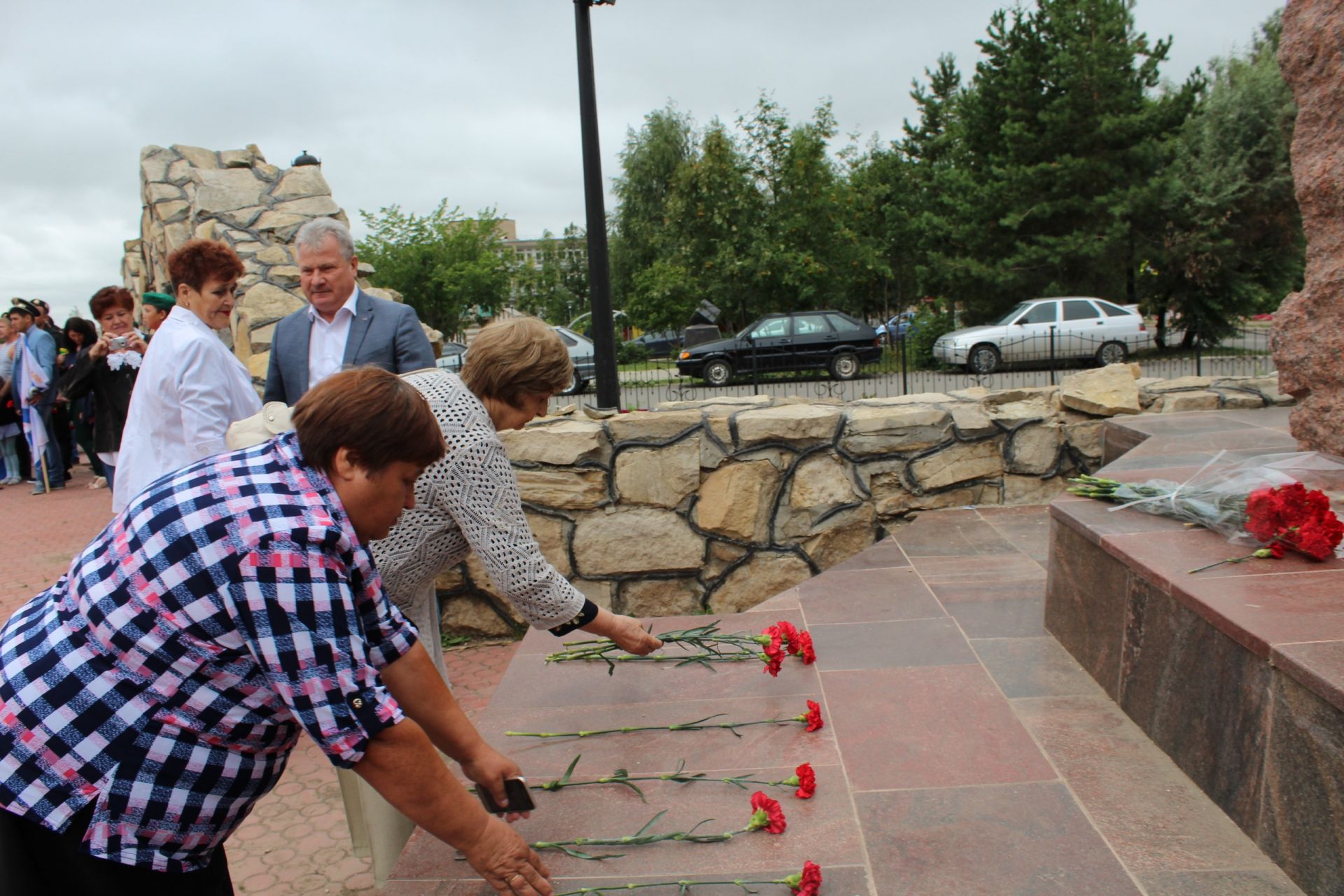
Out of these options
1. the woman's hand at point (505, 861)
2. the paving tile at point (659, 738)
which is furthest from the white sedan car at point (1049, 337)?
the woman's hand at point (505, 861)

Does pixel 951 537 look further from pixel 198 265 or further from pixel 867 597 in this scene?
pixel 198 265

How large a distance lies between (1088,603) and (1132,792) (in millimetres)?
751

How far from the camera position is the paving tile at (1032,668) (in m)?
2.73

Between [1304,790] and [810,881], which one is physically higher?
[1304,790]

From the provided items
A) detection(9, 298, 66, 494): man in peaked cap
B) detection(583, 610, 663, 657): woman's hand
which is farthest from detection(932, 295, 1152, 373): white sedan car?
detection(583, 610, 663, 657): woman's hand

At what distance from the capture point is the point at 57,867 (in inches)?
54.6

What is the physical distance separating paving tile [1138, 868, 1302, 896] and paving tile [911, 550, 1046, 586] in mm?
1859

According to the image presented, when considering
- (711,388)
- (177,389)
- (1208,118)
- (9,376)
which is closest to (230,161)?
(9,376)

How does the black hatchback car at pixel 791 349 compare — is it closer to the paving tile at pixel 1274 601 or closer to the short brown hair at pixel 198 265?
the short brown hair at pixel 198 265

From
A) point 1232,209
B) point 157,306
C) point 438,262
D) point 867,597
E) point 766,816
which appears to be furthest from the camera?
point 438,262

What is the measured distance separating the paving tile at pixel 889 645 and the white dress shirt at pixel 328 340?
72.5 inches

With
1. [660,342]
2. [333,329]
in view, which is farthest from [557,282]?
[333,329]

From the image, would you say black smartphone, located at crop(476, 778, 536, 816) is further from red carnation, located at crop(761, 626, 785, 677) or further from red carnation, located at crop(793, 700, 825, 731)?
red carnation, located at crop(761, 626, 785, 677)

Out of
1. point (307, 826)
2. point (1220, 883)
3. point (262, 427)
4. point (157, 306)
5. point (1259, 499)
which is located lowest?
point (307, 826)
